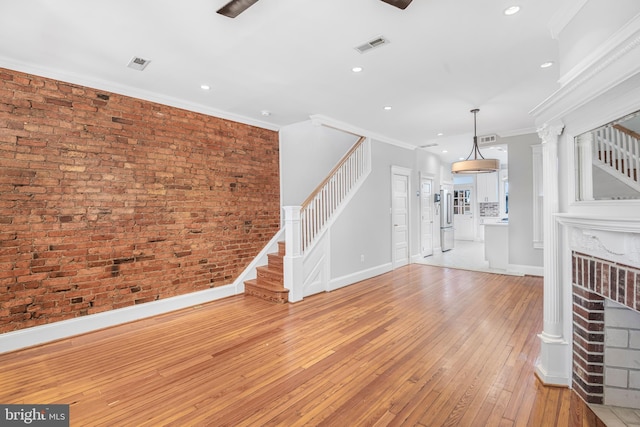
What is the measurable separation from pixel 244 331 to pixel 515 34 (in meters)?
3.88

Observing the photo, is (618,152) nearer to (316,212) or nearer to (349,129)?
(316,212)

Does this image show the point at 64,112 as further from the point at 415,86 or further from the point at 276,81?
the point at 415,86

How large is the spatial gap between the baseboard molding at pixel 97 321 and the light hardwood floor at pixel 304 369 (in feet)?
0.34

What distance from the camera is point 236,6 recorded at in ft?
6.28

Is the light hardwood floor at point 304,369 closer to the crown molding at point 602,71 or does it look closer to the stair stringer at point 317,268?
the stair stringer at point 317,268

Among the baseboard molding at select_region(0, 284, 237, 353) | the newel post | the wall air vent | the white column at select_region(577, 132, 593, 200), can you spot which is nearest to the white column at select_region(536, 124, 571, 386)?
the white column at select_region(577, 132, 593, 200)

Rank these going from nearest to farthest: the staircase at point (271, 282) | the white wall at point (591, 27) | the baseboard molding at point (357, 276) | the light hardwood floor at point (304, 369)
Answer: the white wall at point (591, 27) < the light hardwood floor at point (304, 369) < the staircase at point (271, 282) < the baseboard molding at point (357, 276)

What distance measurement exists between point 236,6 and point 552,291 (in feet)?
10.2

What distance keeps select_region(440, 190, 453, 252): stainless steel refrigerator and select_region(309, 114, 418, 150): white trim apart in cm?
262

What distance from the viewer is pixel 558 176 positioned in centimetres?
231

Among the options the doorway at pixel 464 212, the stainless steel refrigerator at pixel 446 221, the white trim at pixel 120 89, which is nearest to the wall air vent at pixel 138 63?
the white trim at pixel 120 89

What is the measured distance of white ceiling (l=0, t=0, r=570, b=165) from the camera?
2256mm

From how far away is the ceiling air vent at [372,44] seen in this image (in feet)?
8.70

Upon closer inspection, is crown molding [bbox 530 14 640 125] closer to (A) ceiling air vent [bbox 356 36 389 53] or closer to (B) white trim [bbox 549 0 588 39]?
(B) white trim [bbox 549 0 588 39]
